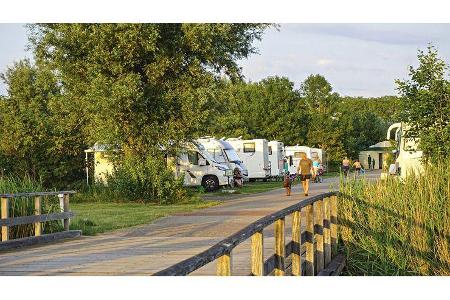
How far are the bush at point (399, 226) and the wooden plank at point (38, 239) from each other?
18.6ft

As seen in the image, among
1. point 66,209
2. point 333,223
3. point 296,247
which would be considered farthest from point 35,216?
point 296,247

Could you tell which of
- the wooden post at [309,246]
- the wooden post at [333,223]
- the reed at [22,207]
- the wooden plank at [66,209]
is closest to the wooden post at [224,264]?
the wooden post at [309,246]

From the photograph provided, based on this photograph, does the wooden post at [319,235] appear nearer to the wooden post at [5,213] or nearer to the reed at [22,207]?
the wooden post at [5,213]

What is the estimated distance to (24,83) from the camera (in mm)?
52906

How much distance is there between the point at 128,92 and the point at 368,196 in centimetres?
1368

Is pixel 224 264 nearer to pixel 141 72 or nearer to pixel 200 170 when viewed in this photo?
pixel 141 72

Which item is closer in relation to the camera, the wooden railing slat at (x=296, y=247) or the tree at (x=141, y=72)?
the wooden railing slat at (x=296, y=247)

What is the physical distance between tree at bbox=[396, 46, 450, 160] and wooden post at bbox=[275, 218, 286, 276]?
14227 millimetres

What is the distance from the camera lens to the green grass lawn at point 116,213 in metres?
19.9

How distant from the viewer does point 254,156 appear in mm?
52938

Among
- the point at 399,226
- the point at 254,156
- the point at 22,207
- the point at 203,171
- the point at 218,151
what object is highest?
the point at 254,156

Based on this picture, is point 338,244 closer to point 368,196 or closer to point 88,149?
point 368,196

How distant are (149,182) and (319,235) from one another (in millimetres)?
17121
